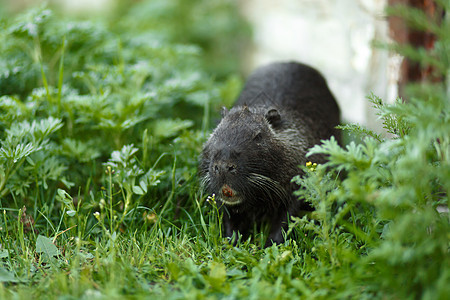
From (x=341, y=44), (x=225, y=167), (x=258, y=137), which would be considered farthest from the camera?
(x=341, y=44)

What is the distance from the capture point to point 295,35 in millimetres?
7051

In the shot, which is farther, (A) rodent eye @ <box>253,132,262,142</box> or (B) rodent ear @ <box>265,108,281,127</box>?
(B) rodent ear @ <box>265,108,281,127</box>

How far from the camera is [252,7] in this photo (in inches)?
337

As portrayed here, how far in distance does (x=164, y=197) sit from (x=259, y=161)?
90 cm

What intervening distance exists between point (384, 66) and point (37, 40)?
3798 mm

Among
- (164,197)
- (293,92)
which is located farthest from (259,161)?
(293,92)

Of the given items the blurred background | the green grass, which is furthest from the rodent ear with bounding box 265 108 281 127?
the blurred background

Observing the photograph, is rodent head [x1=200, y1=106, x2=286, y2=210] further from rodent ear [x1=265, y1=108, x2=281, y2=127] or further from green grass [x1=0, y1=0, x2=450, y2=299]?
green grass [x1=0, y1=0, x2=450, y2=299]

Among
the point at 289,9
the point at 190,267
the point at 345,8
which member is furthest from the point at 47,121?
the point at 289,9

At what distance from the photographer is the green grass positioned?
207 cm

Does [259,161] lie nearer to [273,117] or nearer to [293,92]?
[273,117]

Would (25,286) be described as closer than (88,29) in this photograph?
Yes

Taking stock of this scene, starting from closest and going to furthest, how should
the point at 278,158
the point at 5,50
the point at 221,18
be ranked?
the point at 278,158, the point at 5,50, the point at 221,18

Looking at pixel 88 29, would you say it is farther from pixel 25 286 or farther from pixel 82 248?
pixel 25 286
